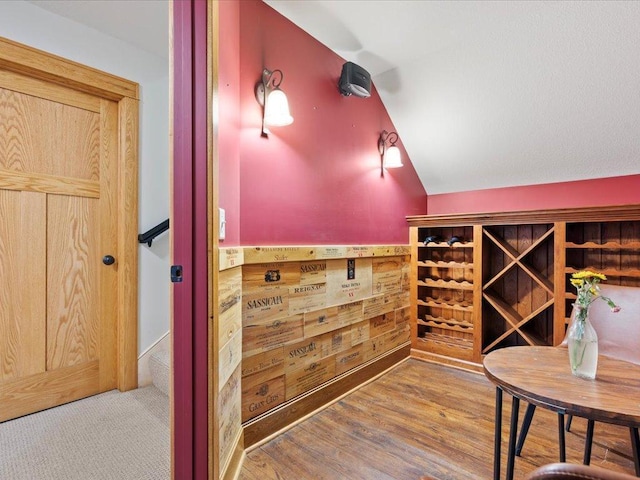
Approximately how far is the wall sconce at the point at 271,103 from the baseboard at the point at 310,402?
1.56 meters

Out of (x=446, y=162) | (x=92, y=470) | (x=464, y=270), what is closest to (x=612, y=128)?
(x=446, y=162)

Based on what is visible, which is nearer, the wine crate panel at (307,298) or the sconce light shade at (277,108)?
the sconce light shade at (277,108)

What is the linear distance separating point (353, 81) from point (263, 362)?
1.91 meters

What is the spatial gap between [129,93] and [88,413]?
83.1 inches

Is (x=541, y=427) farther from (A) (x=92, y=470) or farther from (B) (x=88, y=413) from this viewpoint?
(B) (x=88, y=413)

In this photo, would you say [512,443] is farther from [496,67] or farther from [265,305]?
[496,67]

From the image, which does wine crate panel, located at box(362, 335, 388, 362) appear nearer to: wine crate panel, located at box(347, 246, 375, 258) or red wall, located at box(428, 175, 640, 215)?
wine crate panel, located at box(347, 246, 375, 258)

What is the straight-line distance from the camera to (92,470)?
4.77ft

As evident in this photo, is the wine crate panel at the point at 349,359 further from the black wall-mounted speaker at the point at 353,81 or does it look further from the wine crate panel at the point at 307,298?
the black wall-mounted speaker at the point at 353,81

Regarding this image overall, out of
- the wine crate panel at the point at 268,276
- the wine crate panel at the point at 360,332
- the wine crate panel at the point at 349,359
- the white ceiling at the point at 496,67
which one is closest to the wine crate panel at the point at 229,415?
the wine crate panel at the point at 268,276

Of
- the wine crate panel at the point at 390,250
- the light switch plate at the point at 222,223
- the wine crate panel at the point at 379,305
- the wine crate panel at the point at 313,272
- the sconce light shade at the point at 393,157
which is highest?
the sconce light shade at the point at 393,157

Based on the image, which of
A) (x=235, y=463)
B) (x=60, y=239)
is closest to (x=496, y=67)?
(x=235, y=463)

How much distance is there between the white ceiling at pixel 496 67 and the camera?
1825 mm

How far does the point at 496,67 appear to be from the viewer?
2.15m
